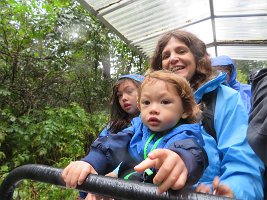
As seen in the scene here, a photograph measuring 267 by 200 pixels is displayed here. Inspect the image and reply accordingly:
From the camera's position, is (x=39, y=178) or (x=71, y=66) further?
(x=71, y=66)

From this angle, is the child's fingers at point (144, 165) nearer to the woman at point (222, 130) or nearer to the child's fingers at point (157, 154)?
the child's fingers at point (157, 154)

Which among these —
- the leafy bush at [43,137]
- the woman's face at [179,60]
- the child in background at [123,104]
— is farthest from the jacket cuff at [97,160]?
the leafy bush at [43,137]

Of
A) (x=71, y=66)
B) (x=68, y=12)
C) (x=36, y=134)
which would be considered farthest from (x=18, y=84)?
(x=68, y=12)

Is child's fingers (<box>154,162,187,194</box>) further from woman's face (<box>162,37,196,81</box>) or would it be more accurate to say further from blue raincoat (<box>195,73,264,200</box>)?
woman's face (<box>162,37,196,81</box>)

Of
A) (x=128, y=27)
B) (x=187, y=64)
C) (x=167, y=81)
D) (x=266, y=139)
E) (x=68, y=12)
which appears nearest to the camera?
(x=266, y=139)

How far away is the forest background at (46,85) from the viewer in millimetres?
5590

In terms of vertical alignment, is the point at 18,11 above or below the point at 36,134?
above

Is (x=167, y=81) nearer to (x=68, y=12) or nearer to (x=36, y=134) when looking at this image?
(x=36, y=134)

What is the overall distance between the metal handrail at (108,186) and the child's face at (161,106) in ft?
1.84

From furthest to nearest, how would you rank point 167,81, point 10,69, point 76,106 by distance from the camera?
point 76,106, point 10,69, point 167,81

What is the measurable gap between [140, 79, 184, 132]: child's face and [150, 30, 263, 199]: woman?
179mm

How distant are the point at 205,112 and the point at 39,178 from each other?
878 mm

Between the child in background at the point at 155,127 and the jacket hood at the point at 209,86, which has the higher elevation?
the jacket hood at the point at 209,86

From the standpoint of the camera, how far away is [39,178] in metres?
0.93
